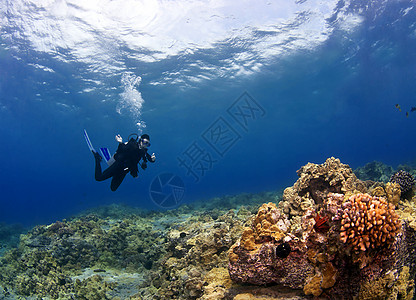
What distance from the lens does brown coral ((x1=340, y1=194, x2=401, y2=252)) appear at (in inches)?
95.3

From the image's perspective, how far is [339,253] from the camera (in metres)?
2.64

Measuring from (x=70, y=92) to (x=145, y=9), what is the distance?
60.9ft

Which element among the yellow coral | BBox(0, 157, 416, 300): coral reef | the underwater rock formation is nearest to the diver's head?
BBox(0, 157, 416, 300): coral reef

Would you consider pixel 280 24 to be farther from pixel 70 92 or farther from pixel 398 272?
pixel 70 92

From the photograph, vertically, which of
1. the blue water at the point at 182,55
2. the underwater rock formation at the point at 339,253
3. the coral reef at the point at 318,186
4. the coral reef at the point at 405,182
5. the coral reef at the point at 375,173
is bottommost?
the underwater rock formation at the point at 339,253

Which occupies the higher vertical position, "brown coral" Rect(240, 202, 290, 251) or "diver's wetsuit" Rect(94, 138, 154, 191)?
"diver's wetsuit" Rect(94, 138, 154, 191)

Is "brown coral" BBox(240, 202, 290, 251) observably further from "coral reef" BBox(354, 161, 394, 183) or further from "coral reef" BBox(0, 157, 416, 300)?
"coral reef" BBox(354, 161, 394, 183)

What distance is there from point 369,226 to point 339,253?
1.64ft

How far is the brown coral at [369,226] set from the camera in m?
2.42

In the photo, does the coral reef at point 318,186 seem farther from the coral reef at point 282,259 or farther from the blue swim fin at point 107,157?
the blue swim fin at point 107,157

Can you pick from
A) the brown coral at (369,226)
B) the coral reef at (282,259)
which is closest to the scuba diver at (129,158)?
the coral reef at (282,259)

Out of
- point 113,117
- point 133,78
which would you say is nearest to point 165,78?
point 133,78

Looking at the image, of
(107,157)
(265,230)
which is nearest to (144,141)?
(107,157)

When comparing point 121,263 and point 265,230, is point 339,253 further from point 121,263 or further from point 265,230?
point 121,263
